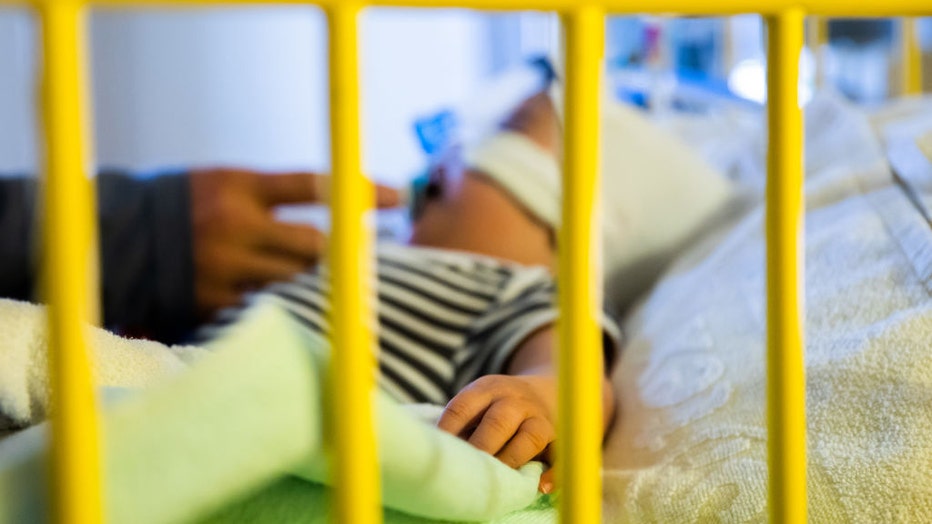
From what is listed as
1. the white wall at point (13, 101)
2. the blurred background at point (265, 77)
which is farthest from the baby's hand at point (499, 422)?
the white wall at point (13, 101)

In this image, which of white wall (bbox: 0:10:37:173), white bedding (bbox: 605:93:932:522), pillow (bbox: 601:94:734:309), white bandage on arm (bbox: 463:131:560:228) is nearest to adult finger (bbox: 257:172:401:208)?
white bandage on arm (bbox: 463:131:560:228)

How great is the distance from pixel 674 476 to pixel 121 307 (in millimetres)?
611

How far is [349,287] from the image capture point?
286 mm

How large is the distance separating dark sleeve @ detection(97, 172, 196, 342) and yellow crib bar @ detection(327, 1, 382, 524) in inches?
22.6

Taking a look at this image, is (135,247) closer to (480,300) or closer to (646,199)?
(480,300)

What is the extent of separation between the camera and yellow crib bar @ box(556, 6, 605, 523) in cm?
30

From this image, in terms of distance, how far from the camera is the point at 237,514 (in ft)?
1.18

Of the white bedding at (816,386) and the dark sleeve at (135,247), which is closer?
the white bedding at (816,386)

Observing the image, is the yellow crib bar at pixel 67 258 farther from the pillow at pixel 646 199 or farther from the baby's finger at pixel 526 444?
the pillow at pixel 646 199

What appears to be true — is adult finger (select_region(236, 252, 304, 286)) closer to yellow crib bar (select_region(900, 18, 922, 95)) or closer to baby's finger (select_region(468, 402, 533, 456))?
baby's finger (select_region(468, 402, 533, 456))

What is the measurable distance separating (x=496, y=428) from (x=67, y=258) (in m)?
0.19

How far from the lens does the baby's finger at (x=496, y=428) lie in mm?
383

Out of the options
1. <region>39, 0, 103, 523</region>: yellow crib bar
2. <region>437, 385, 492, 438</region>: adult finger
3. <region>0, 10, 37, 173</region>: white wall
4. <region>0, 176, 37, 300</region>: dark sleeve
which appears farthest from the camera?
<region>0, 10, 37, 173</region>: white wall

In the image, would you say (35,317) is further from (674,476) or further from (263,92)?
(263,92)
